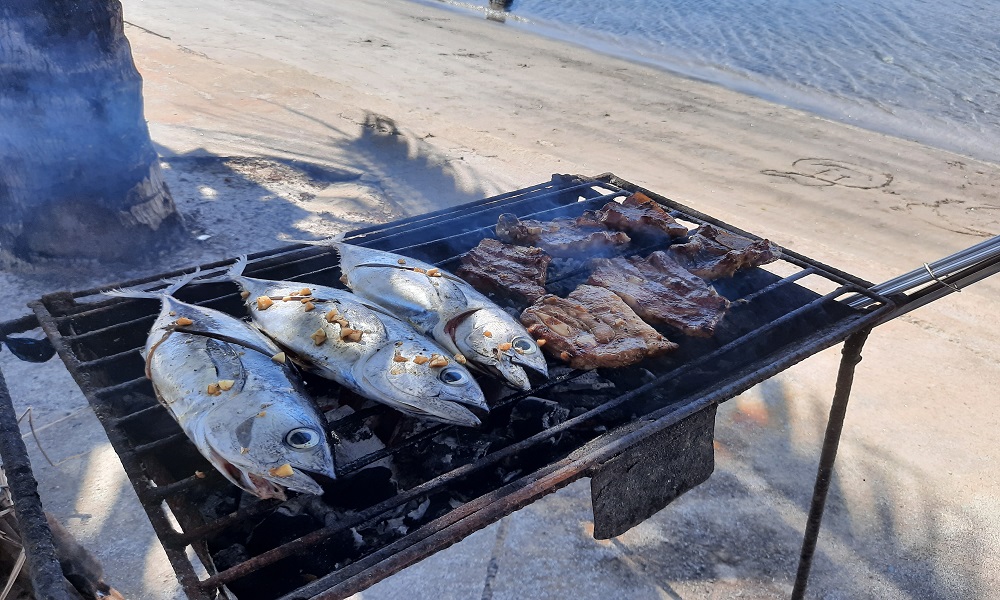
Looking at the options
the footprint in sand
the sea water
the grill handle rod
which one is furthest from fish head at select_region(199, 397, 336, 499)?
the sea water

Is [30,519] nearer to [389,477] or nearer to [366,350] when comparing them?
[389,477]

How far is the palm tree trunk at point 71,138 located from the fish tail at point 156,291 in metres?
3.56

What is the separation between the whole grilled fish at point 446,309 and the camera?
255 cm

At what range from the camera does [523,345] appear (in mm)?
2602

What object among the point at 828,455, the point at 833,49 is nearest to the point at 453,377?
the point at 828,455

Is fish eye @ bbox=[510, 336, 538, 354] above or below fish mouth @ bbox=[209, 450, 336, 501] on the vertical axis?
above

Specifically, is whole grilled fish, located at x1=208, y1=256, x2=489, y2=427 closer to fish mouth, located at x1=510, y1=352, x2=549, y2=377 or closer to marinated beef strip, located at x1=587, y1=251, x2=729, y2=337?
fish mouth, located at x1=510, y1=352, x2=549, y2=377

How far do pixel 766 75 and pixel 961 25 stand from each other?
9.06 m

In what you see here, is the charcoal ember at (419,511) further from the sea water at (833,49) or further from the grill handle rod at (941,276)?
the sea water at (833,49)

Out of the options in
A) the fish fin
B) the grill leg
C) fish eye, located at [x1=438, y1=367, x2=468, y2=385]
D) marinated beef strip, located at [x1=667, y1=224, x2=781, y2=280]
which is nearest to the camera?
fish eye, located at [x1=438, y1=367, x2=468, y2=385]

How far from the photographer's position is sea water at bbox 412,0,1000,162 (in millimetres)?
13867

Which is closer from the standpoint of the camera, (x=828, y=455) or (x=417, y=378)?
(x=417, y=378)

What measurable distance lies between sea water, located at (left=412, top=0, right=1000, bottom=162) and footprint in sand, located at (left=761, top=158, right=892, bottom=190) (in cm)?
299

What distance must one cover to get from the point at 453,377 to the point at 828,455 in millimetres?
2200
